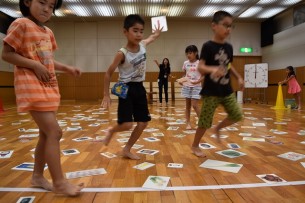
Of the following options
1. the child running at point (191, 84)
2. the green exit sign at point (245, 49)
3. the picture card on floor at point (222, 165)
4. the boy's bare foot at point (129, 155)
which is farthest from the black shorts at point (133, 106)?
the green exit sign at point (245, 49)

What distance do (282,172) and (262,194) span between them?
1.86 ft

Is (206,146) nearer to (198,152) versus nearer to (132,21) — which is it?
(198,152)

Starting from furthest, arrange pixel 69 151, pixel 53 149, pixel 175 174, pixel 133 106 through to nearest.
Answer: pixel 69 151, pixel 133 106, pixel 175 174, pixel 53 149

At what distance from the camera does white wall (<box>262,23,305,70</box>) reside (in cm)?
1168

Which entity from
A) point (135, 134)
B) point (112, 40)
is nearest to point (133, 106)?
point (135, 134)

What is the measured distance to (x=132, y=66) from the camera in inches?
102

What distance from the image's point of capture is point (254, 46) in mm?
15133

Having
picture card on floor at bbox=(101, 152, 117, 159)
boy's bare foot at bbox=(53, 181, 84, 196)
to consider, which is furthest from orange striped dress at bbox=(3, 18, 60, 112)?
picture card on floor at bbox=(101, 152, 117, 159)

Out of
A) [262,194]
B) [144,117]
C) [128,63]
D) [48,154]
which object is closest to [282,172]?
[262,194]

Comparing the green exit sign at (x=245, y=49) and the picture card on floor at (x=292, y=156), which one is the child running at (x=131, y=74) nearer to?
the picture card on floor at (x=292, y=156)

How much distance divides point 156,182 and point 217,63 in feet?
4.21

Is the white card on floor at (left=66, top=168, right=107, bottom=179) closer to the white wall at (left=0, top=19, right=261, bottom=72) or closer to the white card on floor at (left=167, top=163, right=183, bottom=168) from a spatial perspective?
the white card on floor at (left=167, top=163, right=183, bottom=168)

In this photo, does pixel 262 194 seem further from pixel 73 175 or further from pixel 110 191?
pixel 73 175

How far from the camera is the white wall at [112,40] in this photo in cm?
1474
